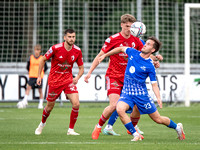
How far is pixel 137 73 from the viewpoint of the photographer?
8.10m

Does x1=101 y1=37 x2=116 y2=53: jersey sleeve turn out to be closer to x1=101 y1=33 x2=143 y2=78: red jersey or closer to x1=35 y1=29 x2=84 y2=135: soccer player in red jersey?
x1=101 y1=33 x2=143 y2=78: red jersey

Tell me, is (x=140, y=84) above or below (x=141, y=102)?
above

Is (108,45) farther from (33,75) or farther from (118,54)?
(33,75)

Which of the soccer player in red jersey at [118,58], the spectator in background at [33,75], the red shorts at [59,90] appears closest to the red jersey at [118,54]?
the soccer player in red jersey at [118,58]

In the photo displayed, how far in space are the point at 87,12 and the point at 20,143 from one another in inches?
465

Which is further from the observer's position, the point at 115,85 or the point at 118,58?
the point at 118,58

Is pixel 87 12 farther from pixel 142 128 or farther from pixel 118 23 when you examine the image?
pixel 142 128

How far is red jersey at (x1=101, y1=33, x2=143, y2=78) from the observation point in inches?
362

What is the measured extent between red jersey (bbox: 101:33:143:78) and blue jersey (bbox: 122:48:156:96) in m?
A: 1.04

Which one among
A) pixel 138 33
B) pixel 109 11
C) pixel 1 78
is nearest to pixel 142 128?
pixel 138 33

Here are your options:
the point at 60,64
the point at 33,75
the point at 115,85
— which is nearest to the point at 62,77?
the point at 60,64

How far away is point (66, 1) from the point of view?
61.5 ft

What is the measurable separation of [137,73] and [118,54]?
4.13 feet

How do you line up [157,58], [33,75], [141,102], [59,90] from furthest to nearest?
[33,75] < [59,90] < [157,58] < [141,102]
